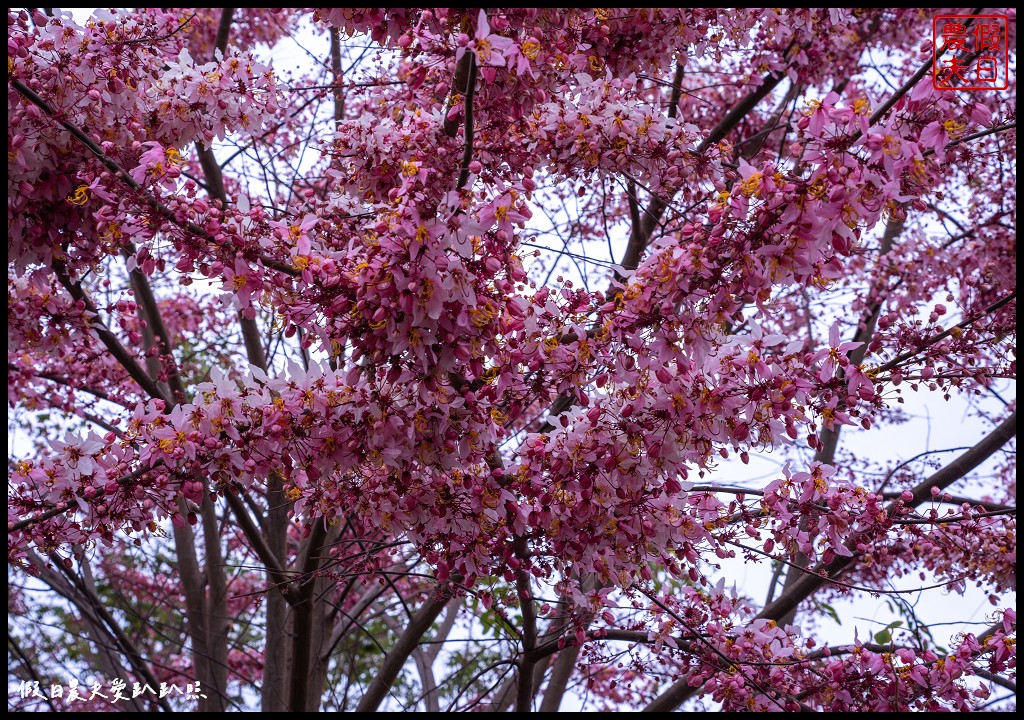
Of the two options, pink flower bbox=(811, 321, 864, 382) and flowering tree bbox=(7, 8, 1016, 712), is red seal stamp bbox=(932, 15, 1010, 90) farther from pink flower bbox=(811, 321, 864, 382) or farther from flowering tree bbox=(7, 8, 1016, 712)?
pink flower bbox=(811, 321, 864, 382)

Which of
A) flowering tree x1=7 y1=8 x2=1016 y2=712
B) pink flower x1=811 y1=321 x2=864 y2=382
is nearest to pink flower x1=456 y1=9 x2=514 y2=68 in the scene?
flowering tree x1=7 y1=8 x2=1016 y2=712

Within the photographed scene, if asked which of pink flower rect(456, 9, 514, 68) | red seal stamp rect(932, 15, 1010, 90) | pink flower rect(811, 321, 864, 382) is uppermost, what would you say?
red seal stamp rect(932, 15, 1010, 90)

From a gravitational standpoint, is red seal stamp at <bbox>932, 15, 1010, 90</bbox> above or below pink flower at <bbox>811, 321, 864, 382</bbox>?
above

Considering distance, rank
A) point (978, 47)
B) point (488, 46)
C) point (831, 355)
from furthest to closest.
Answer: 1. point (978, 47)
2. point (831, 355)
3. point (488, 46)

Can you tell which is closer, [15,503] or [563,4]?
[15,503]

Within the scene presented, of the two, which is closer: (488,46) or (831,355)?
(488,46)

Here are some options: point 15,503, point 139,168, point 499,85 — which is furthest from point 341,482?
point 499,85

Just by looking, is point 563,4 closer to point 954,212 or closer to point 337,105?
point 337,105

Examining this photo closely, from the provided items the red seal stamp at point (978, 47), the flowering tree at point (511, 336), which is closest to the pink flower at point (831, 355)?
the flowering tree at point (511, 336)

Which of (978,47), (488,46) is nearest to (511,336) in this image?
(488,46)

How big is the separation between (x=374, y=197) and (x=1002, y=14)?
2.65 m

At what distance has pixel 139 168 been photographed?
7.64ft

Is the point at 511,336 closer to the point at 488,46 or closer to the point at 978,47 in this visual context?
the point at 488,46

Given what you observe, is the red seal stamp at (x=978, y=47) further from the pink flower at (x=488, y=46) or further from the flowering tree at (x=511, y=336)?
the pink flower at (x=488, y=46)
